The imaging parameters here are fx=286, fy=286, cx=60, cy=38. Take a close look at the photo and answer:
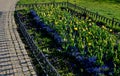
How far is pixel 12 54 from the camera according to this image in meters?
13.4

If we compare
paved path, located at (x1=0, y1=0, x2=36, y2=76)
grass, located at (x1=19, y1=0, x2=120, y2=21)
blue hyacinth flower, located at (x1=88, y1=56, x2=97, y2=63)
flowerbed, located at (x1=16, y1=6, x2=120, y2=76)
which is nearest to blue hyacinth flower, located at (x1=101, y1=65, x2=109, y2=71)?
flowerbed, located at (x1=16, y1=6, x2=120, y2=76)

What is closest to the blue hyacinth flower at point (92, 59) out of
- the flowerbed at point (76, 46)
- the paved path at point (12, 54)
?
the flowerbed at point (76, 46)

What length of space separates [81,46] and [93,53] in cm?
80

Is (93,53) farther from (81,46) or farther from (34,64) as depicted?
(34,64)

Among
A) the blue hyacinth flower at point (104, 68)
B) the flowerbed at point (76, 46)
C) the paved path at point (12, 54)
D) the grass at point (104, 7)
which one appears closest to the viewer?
the blue hyacinth flower at point (104, 68)

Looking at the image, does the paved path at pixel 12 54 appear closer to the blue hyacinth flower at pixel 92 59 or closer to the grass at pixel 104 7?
the blue hyacinth flower at pixel 92 59

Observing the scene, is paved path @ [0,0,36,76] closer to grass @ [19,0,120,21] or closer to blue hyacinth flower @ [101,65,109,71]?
blue hyacinth flower @ [101,65,109,71]

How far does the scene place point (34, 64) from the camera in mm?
12172

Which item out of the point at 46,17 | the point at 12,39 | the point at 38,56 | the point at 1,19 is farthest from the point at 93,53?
the point at 1,19

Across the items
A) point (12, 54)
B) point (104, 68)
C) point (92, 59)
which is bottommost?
point (12, 54)

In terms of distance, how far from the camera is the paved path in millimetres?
11414

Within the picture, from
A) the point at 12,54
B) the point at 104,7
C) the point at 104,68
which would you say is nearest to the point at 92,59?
the point at 104,68

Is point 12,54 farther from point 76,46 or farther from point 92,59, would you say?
point 92,59

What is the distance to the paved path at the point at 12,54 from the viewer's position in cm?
1141
